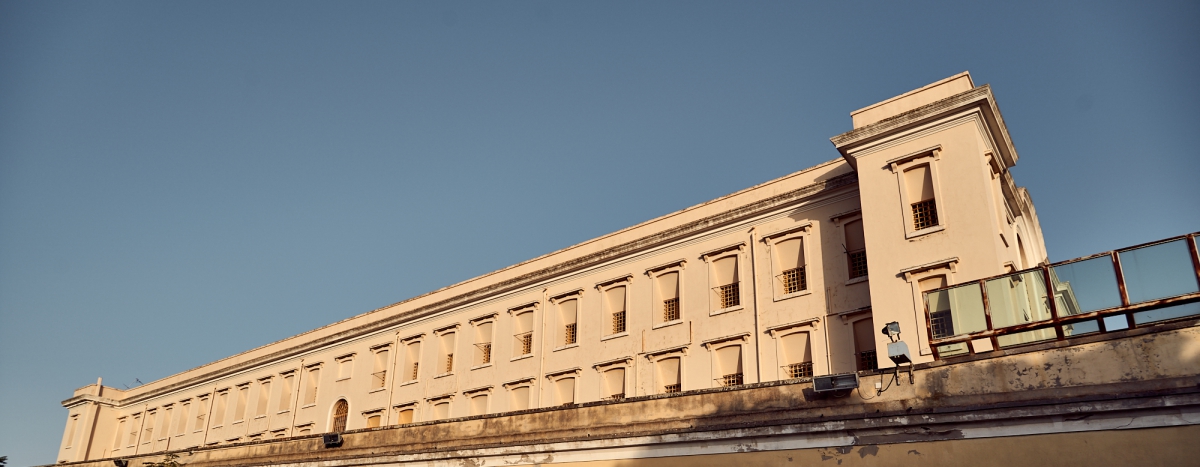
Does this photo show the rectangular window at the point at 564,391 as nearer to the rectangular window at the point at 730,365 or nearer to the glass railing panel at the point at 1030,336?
the rectangular window at the point at 730,365

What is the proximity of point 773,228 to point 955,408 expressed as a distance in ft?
46.2

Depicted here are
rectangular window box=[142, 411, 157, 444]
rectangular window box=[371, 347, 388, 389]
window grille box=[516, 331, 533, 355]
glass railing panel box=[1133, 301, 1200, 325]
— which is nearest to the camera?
glass railing panel box=[1133, 301, 1200, 325]

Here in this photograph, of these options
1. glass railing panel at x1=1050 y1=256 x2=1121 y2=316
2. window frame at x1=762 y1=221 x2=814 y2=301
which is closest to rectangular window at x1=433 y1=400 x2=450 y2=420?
window frame at x1=762 y1=221 x2=814 y2=301

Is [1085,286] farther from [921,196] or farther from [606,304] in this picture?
[606,304]

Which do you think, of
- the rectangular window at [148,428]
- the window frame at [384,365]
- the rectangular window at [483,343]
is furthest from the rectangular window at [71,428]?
the rectangular window at [483,343]

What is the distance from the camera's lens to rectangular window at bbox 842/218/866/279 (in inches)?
1049

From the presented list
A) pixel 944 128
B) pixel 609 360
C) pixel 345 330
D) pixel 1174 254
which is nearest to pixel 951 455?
pixel 1174 254

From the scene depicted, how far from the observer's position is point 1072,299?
52.9 feet

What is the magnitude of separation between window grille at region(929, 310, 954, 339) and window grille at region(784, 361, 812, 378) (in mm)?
9489

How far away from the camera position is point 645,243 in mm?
32594

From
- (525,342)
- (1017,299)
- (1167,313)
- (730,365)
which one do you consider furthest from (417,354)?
(1167,313)

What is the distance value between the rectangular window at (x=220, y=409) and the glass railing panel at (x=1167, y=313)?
1847 inches

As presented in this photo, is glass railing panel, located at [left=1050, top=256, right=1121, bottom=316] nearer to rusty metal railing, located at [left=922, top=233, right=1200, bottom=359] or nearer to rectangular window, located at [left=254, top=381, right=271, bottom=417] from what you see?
rusty metal railing, located at [left=922, top=233, right=1200, bottom=359]

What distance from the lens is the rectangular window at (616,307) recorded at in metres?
32.9
